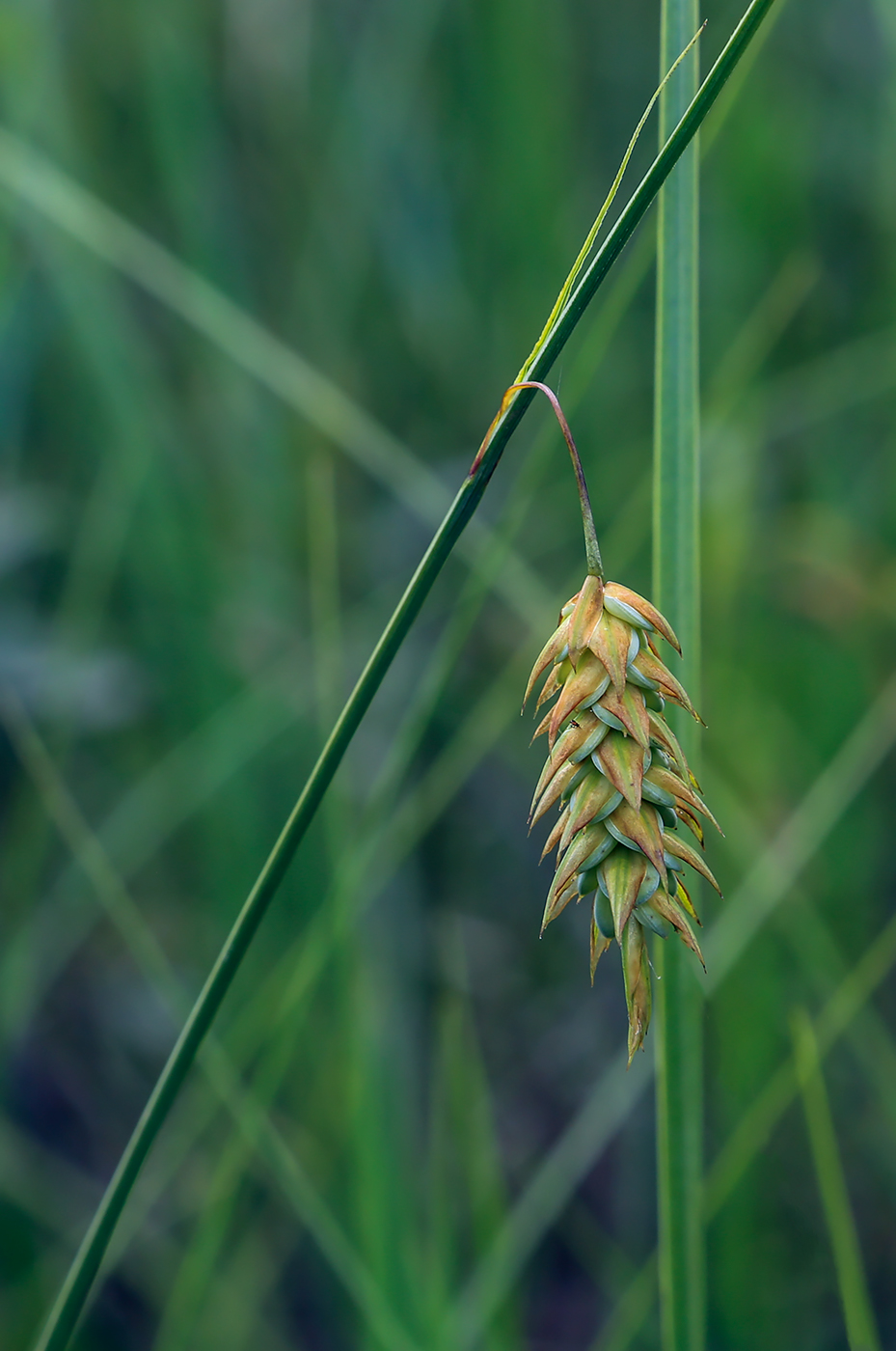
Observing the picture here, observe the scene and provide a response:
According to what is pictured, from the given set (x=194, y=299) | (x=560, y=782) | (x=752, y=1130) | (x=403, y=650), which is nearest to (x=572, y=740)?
(x=560, y=782)

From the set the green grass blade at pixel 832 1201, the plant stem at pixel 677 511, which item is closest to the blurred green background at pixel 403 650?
the green grass blade at pixel 832 1201

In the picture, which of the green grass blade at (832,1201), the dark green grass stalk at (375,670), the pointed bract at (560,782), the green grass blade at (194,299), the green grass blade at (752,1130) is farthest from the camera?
the green grass blade at (194,299)

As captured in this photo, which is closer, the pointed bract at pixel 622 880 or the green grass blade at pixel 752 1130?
the pointed bract at pixel 622 880

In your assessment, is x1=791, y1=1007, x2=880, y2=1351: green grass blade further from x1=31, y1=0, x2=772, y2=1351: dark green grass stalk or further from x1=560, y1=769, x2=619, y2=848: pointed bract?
x1=31, y1=0, x2=772, y2=1351: dark green grass stalk

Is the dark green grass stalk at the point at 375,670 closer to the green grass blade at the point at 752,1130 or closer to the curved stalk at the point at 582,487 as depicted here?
the curved stalk at the point at 582,487

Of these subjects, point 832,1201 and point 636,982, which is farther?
point 832,1201

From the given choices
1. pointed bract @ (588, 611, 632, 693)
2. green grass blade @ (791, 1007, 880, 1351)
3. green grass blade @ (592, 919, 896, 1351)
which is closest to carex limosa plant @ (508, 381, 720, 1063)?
pointed bract @ (588, 611, 632, 693)

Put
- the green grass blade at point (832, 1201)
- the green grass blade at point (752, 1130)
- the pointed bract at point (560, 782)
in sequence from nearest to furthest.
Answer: the pointed bract at point (560, 782)
the green grass blade at point (832, 1201)
the green grass blade at point (752, 1130)

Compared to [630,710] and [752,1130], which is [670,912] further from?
[752,1130]
